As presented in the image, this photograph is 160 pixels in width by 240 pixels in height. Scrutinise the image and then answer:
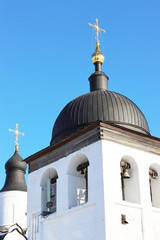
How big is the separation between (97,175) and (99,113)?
253 cm

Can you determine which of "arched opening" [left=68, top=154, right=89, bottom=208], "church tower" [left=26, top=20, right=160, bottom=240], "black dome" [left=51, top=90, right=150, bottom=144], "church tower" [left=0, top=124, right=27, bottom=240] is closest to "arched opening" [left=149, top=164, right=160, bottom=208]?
"church tower" [left=26, top=20, right=160, bottom=240]

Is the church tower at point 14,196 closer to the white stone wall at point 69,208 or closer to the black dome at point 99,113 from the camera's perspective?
the white stone wall at point 69,208

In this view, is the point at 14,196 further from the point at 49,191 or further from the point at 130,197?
the point at 130,197

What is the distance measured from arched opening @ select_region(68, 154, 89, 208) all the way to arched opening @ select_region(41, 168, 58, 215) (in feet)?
3.61

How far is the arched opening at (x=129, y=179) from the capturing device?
15.6 meters

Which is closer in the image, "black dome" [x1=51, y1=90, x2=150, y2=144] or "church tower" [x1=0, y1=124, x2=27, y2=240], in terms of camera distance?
"black dome" [x1=51, y1=90, x2=150, y2=144]

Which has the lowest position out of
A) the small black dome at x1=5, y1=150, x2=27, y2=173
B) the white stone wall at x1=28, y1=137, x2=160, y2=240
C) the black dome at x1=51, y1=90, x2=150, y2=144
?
the white stone wall at x1=28, y1=137, x2=160, y2=240

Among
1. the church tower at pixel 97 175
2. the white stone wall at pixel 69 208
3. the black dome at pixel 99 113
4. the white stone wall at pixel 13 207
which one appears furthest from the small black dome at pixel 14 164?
the black dome at pixel 99 113

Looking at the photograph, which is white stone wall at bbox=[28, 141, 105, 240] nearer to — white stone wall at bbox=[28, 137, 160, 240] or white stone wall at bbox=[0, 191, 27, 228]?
white stone wall at bbox=[28, 137, 160, 240]

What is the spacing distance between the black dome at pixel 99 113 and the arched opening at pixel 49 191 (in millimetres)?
1131

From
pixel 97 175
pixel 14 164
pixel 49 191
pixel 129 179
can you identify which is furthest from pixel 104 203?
pixel 14 164

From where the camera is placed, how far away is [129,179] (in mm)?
15992

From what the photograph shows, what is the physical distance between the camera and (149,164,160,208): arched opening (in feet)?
53.8

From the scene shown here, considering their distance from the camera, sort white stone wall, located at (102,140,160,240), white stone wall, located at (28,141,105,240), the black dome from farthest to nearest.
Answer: the black dome < white stone wall, located at (28,141,105,240) < white stone wall, located at (102,140,160,240)
